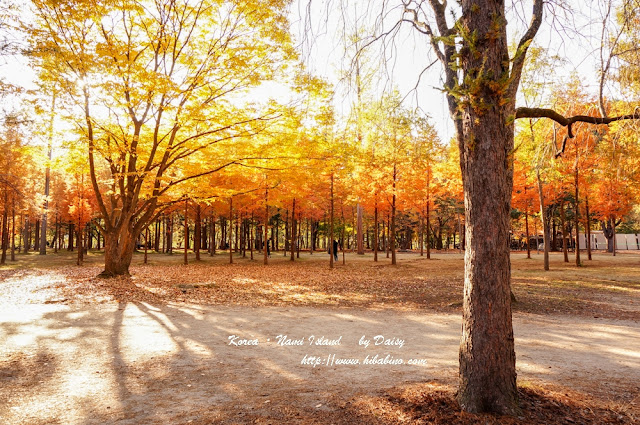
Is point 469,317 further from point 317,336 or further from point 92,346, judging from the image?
point 92,346

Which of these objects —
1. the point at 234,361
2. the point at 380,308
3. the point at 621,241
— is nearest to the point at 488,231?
the point at 234,361

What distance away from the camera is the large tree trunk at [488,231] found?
→ 10.1 ft

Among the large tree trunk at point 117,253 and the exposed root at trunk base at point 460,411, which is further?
the large tree trunk at point 117,253

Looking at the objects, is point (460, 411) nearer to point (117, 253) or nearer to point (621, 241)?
point (117, 253)

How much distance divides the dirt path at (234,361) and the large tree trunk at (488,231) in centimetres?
114

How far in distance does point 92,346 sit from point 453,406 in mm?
5368

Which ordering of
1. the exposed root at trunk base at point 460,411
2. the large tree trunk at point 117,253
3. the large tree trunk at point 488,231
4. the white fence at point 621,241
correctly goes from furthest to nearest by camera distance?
the white fence at point 621,241 < the large tree trunk at point 117,253 < the large tree trunk at point 488,231 < the exposed root at trunk base at point 460,411

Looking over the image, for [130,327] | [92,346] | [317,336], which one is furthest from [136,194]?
[317,336]

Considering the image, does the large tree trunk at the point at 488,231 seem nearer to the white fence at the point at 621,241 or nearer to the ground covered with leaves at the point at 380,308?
the ground covered with leaves at the point at 380,308

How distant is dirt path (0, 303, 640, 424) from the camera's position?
3.53 meters

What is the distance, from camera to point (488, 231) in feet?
10.1

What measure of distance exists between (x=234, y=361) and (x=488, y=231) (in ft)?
12.5

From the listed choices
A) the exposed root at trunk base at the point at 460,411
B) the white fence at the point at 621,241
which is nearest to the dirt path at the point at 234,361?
the exposed root at trunk base at the point at 460,411

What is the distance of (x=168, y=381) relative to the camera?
4219 millimetres
